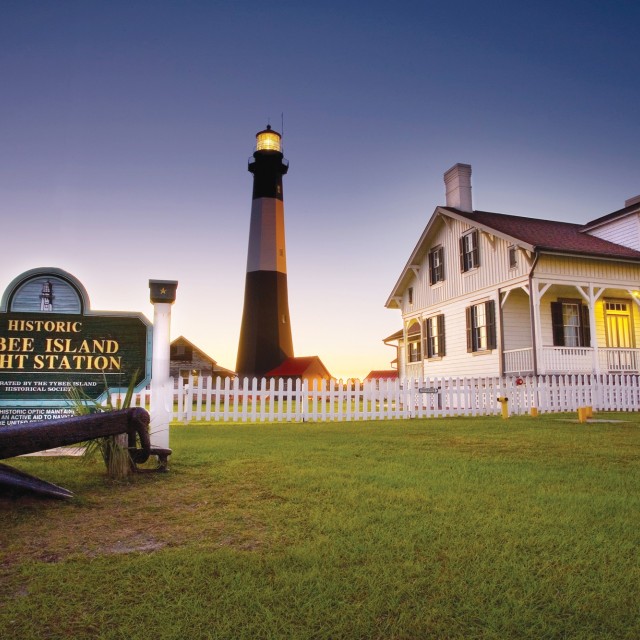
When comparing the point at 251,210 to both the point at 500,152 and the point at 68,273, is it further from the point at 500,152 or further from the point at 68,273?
the point at 68,273

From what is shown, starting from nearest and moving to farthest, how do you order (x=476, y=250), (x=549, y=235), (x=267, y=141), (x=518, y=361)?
(x=518, y=361), (x=549, y=235), (x=476, y=250), (x=267, y=141)

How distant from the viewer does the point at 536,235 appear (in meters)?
20.8

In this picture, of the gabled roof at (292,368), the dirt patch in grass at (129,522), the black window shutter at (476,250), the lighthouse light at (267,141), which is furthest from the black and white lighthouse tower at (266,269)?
the dirt patch in grass at (129,522)

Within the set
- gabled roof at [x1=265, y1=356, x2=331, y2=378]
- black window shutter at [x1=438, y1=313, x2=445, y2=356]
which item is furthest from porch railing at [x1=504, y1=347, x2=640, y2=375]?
gabled roof at [x1=265, y1=356, x2=331, y2=378]

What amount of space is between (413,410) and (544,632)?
14602 mm

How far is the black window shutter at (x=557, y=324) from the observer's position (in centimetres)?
2003

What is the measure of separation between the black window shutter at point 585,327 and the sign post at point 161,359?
17.7 meters

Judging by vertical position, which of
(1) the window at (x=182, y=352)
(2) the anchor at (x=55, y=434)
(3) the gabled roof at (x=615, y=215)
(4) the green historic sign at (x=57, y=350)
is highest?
(3) the gabled roof at (x=615, y=215)

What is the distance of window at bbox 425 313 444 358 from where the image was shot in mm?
24219

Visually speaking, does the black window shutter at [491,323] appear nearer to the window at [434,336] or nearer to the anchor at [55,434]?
the window at [434,336]

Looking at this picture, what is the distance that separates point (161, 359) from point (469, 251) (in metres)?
17.9

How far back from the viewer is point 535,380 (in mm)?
17422

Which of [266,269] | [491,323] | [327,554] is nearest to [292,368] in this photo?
[266,269]

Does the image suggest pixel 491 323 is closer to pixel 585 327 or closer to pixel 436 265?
pixel 585 327
